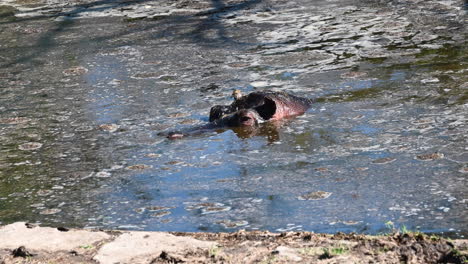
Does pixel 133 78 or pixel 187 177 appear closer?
pixel 187 177

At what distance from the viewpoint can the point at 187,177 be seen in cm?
603

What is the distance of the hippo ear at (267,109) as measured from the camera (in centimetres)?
738

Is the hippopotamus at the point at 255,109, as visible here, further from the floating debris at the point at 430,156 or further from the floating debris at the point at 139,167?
the floating debris at the point at 430,156

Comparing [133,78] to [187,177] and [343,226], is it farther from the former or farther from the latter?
[343,226]

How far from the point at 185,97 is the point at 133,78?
1.28 meters

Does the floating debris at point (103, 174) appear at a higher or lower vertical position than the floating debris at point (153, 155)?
higher

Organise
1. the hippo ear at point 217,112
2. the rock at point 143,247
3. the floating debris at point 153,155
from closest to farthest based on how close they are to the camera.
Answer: the rock at point 143,247 < the floating debris at point 153,155 < the hippo ear at point 217,112

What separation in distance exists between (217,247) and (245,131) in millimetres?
2965

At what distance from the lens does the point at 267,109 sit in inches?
293

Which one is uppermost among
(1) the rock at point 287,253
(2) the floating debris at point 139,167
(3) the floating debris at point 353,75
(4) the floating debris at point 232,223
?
(1) the rock at point 287,253

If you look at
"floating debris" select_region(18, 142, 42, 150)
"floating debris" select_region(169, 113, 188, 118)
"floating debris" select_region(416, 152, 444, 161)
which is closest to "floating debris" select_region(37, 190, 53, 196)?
"floating debris" select_region(18, 142, 42, 150)

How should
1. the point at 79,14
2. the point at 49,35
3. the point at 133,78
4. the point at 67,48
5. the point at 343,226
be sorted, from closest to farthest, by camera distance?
the point at 343,226
the point at 133,78
the point at 67,48
the point at 49,35
the point at 79,14

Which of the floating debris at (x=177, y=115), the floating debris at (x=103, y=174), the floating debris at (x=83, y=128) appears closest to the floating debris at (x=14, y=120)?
the floating debris at (x=83, y=128)

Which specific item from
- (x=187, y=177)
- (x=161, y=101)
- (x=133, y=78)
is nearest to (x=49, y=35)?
(x=133, y=78)
